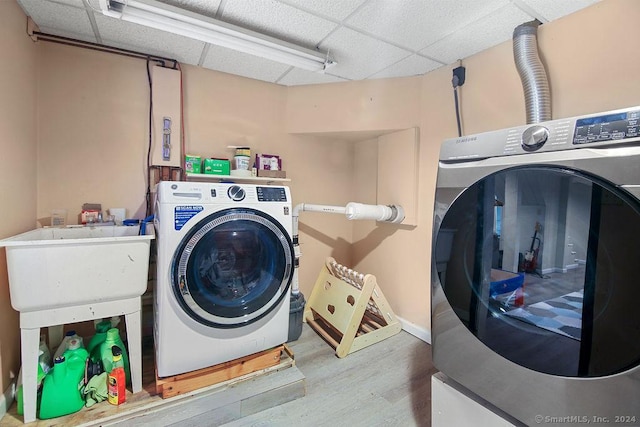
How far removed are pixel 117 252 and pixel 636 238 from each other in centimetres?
196

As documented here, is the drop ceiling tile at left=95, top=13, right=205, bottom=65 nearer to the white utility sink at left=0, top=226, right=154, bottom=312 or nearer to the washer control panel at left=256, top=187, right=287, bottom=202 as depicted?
the washer control panel at left=256, top=187, right=287, bottom=202

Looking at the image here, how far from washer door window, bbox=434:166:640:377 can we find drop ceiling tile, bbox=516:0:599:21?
3.69 feet

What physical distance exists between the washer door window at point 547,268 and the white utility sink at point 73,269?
4.89 feet

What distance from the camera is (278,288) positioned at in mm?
1699

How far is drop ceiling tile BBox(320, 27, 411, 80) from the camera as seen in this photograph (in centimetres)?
177

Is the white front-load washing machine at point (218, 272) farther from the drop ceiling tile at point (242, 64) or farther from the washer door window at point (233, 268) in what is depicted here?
the drop ceiling tile at point (242, 64)

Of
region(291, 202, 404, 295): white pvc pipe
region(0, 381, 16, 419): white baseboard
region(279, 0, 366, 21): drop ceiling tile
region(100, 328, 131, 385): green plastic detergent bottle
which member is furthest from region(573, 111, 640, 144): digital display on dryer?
region(0, 381, 16, 419): white baseboard

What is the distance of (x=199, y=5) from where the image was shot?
4.93 feet

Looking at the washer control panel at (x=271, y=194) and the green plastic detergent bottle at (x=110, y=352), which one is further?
the washer control panel at (x=271, y=194)

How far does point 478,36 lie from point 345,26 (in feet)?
2.68

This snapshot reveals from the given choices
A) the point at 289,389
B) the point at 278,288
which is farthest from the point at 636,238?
the point at 289,389

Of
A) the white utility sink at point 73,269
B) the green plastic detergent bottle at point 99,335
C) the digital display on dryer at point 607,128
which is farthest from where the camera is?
the green plastic detergent bottle at point 99,335

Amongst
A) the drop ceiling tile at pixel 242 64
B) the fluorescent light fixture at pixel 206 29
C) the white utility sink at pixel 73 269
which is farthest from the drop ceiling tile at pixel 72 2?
the white utility sink at pixel 73 269

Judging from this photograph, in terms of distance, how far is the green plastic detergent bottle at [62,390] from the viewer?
1.34 m
